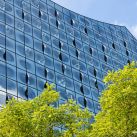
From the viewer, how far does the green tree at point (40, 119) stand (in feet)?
77.4

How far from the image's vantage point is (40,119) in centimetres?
2377

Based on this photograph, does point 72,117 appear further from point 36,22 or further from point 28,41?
point 36,22

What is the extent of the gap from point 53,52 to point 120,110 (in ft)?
100

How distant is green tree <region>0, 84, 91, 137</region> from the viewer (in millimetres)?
23594

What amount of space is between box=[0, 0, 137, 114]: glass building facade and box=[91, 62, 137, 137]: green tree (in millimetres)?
18150

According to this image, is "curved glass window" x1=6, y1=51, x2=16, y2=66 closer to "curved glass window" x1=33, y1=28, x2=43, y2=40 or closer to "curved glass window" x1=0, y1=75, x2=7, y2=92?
"curved glass window" x1=0, y1=75, x2=7, y2=92

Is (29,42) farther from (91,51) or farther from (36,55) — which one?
(91,51)

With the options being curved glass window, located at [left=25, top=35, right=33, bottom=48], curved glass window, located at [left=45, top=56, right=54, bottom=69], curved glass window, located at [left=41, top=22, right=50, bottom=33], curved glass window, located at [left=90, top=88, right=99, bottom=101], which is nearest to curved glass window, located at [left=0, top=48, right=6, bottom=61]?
curved glass window, located at [left=25, top=35, right=33, bottom=48]

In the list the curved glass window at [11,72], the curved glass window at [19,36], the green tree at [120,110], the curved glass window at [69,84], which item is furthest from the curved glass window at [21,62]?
the green tree at [120,110]

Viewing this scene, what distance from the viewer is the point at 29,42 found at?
51094mm

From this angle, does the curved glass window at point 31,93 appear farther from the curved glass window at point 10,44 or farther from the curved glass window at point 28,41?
the curved glass window at point 28,41

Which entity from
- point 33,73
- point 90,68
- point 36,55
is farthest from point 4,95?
point 90,68

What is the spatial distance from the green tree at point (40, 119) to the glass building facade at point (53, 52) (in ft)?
55.2

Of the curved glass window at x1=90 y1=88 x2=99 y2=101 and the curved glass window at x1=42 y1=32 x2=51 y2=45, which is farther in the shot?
the curved glass window at x1=90 y1=88 x2=99 y2=101
